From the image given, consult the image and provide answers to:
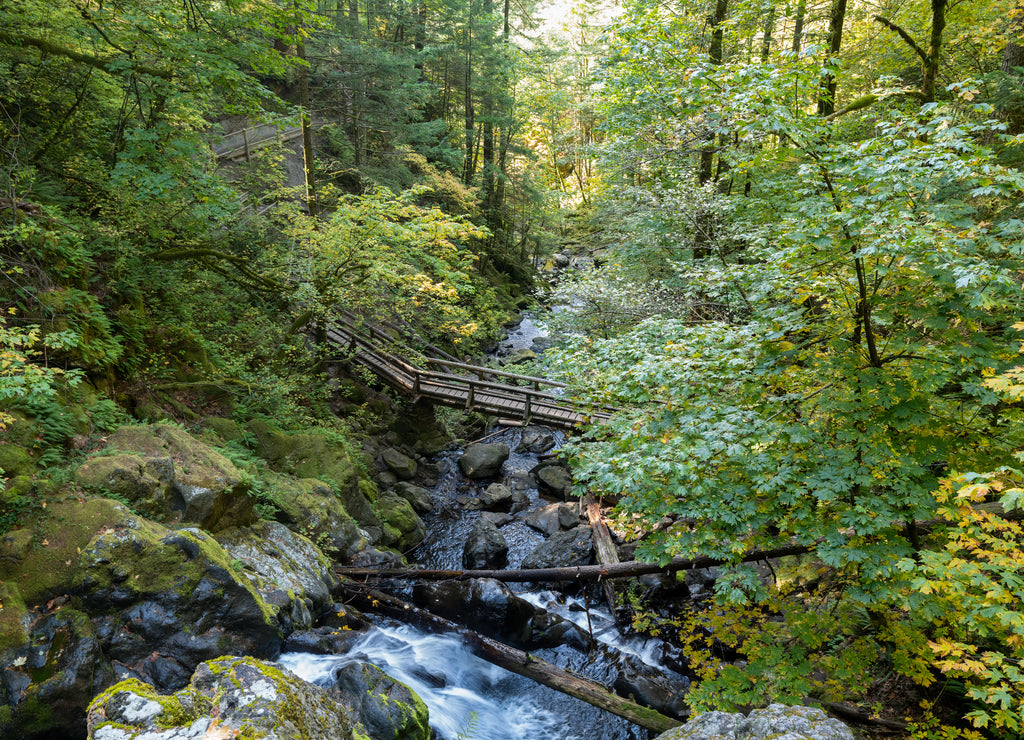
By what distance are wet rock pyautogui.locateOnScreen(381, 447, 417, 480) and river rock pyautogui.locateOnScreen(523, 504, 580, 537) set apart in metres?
3.18

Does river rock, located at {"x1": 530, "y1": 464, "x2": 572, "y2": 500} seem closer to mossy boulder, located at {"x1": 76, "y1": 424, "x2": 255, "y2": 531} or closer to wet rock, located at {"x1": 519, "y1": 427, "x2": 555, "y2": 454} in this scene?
wet rock, located at {"x1": 519, "y1": 427, "x2": 555, "y2": 454}

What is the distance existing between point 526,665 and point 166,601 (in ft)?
13.5

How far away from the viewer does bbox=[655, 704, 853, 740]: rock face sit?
9.64 feet

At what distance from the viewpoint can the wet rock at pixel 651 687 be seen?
6.12m

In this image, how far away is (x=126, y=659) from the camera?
438cm

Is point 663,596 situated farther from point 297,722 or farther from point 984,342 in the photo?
point 297,722

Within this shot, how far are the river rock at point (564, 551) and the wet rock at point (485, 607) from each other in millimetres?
1426

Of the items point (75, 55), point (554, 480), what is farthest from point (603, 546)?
point (75, 55)

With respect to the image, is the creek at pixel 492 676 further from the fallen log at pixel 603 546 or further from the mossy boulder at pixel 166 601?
the mossy boulder at pixel 166 601

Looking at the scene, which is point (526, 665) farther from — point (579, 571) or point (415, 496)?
point (415, 496)

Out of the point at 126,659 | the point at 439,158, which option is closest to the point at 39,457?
the point at 126,659

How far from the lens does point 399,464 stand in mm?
12438

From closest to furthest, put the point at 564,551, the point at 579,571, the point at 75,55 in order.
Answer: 1. the point at 75,55
2. the point at 579,571
3. the point at 564,551

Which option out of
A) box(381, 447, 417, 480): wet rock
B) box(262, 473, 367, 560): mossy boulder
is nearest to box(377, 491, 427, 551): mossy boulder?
box(262, 473, 367, 560): mossy boulder
